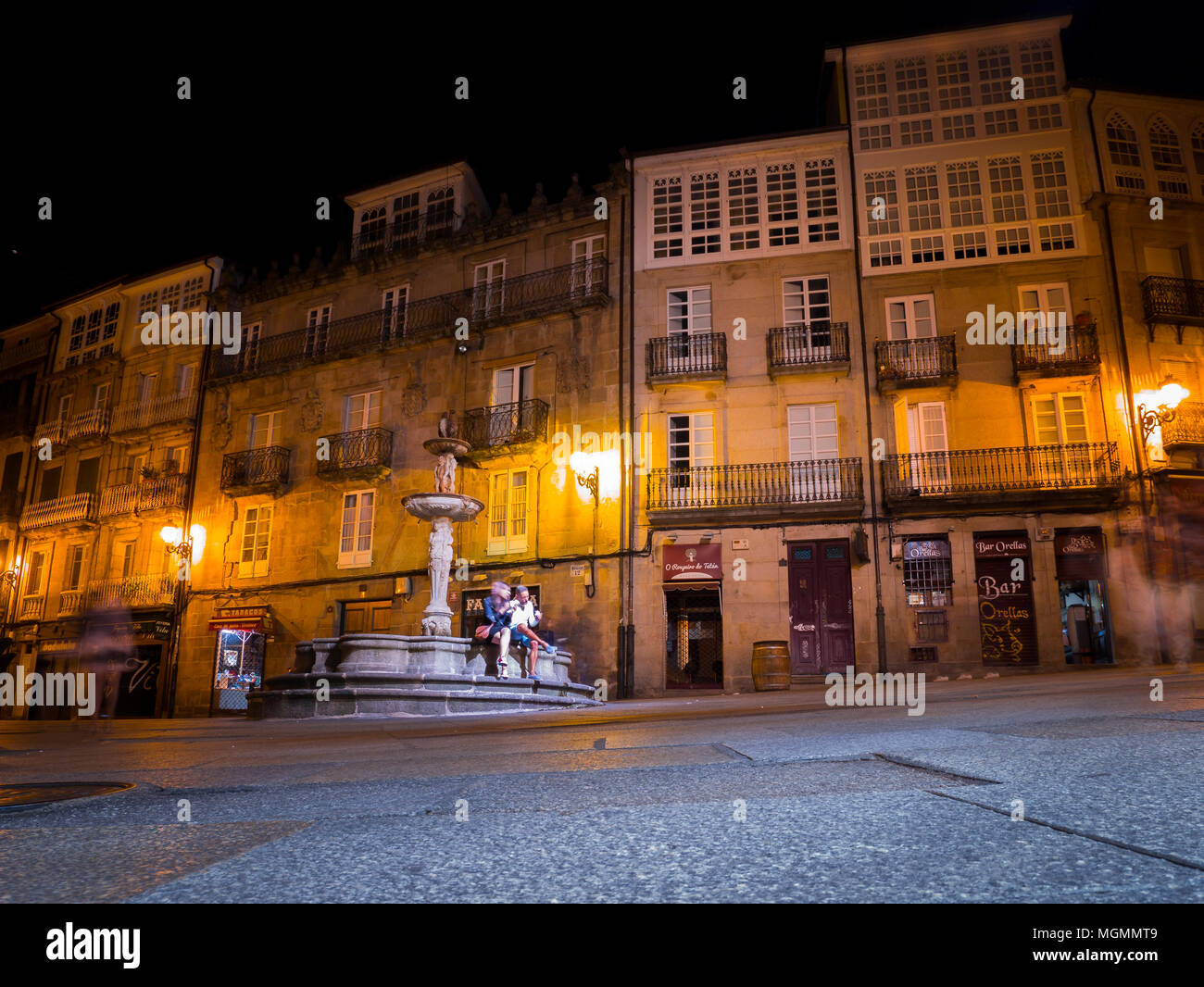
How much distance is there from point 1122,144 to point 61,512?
37.9 m

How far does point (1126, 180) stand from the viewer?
2222 centimetres

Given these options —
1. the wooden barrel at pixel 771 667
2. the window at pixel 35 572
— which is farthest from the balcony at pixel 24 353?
the wooden barrel at pixel 771 667

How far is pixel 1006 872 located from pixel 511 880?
3.01 feet

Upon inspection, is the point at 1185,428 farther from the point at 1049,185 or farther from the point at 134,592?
the point at 134,592

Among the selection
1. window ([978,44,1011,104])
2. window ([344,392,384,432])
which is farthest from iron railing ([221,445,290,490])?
window ([978,44,1011,104])

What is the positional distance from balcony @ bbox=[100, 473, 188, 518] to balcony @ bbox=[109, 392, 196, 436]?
81.9 inches

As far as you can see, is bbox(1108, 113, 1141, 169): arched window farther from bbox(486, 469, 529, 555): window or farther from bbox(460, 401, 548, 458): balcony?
bbox(486, 469, 529, 555): window

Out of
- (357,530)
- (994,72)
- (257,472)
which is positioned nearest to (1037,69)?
(994,72)

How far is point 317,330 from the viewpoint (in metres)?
28.9

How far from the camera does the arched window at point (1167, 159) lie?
22.4 m

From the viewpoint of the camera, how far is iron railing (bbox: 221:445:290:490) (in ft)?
89.8

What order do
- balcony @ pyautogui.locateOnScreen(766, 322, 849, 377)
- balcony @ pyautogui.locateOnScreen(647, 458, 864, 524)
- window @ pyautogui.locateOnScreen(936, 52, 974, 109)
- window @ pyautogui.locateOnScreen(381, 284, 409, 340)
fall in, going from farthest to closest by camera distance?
1. window @ pyautogui.locateOnScreen(381, 284, 409, 340)
2. window @ pyautogui.locateOnScreen(936, 52, 974, 109)
3. balcony @ pyautogui.locateOnScreen(766, 322, 849, 377)
4. balcony @ pyautogui.locateOnScreen(647, 458, 864, 524)

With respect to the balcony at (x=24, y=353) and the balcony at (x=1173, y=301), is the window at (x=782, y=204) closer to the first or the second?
the balcony at (x=1173, y=301)
